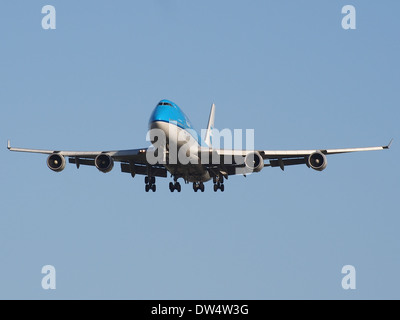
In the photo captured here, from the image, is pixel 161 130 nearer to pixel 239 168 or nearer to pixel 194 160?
pixel 194 160

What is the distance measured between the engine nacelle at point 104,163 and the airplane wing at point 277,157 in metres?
6.66

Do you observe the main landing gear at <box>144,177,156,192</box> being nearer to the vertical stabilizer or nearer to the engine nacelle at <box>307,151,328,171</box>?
the engine nacelle at <box>307,151,328,171</box>

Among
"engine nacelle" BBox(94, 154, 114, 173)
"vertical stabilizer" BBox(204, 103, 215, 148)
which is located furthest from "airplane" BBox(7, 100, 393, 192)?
"vertical stabilizer" BBox(204, 103, 215, 148)

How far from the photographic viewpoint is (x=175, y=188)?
228ft

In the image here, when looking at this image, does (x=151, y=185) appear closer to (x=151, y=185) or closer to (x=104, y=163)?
(x=151, y=185)

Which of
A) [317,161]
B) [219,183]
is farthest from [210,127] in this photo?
[317,161]

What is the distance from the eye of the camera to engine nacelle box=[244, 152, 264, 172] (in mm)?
64812

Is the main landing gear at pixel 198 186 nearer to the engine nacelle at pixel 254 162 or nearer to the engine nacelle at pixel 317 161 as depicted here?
the engine nacelle at pixel 254 162

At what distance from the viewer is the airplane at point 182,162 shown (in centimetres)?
6238

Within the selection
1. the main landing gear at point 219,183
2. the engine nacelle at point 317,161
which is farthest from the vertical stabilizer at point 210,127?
the engine nacelle at point 317,161

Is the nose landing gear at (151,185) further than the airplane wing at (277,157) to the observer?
Yes
